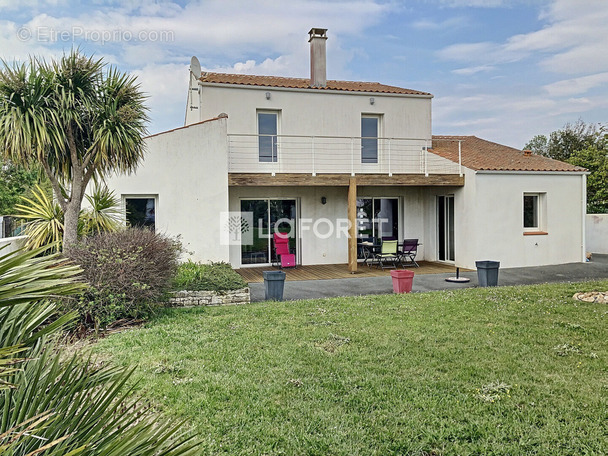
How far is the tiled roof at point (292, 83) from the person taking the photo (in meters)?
16.2

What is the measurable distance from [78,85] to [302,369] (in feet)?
24.9

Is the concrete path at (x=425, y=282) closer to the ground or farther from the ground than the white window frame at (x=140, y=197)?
closer to the ground

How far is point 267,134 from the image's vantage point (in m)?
16.5

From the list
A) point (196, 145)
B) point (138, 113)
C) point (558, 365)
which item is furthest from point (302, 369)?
point (196, 145)

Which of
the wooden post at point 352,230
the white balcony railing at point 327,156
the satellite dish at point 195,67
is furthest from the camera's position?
the satellite dish at point 195,67

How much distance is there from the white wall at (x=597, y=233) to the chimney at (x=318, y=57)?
14.6 m

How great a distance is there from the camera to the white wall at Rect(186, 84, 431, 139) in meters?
15.9

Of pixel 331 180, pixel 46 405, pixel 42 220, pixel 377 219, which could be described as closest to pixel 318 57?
pixel 331 180

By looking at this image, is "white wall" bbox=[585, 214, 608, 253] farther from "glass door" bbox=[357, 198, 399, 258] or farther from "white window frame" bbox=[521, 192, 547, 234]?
"glass door" bbox=[357, 198, 399, 258]

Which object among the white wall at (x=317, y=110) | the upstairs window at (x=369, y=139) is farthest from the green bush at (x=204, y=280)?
the upstairs window at (x=369, y=139)

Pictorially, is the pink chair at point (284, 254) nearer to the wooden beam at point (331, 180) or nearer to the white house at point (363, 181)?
the white house at point (363, 181)

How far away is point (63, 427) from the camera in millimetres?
1542

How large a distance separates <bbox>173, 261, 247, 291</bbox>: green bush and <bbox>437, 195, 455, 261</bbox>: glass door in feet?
31.6

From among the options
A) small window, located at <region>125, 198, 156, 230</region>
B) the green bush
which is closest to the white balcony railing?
small window, located at <region>125, 198, 156, 230</region>
